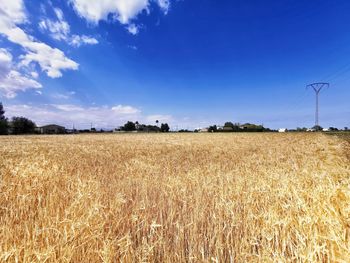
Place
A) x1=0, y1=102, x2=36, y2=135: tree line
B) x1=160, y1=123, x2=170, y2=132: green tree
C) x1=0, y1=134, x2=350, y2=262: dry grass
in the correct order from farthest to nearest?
x1=160, y1=123, x2=170, y2=132: green tree, x1=0, y1=102, x2=36, y2=135: tree line, x1=0, y1=134, x2=350, y2=262: dry grass

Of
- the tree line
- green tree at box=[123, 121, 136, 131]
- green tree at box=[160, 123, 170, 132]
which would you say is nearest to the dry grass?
the tree line

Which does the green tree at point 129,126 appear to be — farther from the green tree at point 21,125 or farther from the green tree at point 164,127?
the green tree at point 21,125

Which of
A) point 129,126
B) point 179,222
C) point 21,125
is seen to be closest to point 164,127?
point 129,126

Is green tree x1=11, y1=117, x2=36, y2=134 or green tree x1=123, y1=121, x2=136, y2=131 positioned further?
green tree x1=123, y1=121, x2=136, y2=131

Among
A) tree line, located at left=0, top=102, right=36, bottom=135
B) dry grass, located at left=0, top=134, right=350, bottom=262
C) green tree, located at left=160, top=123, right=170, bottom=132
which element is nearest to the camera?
dry grass, located at left=0, top=134, right=350, bottom=262

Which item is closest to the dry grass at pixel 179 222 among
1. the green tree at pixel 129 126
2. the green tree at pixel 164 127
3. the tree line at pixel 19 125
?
the tree line at pixel 19 125

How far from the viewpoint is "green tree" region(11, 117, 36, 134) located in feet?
366

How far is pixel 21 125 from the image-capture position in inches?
4424

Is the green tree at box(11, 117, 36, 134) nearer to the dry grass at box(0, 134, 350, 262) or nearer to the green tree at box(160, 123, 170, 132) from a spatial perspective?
the green tree at box(160, 123, 170, 132)

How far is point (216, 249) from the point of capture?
352cm

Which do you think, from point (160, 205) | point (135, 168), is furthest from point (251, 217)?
point (135, 168)

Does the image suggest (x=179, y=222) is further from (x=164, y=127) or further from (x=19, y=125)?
(x=164, y=127)

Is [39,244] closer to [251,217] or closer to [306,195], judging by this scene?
[251,217]

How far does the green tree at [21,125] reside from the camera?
112 m
